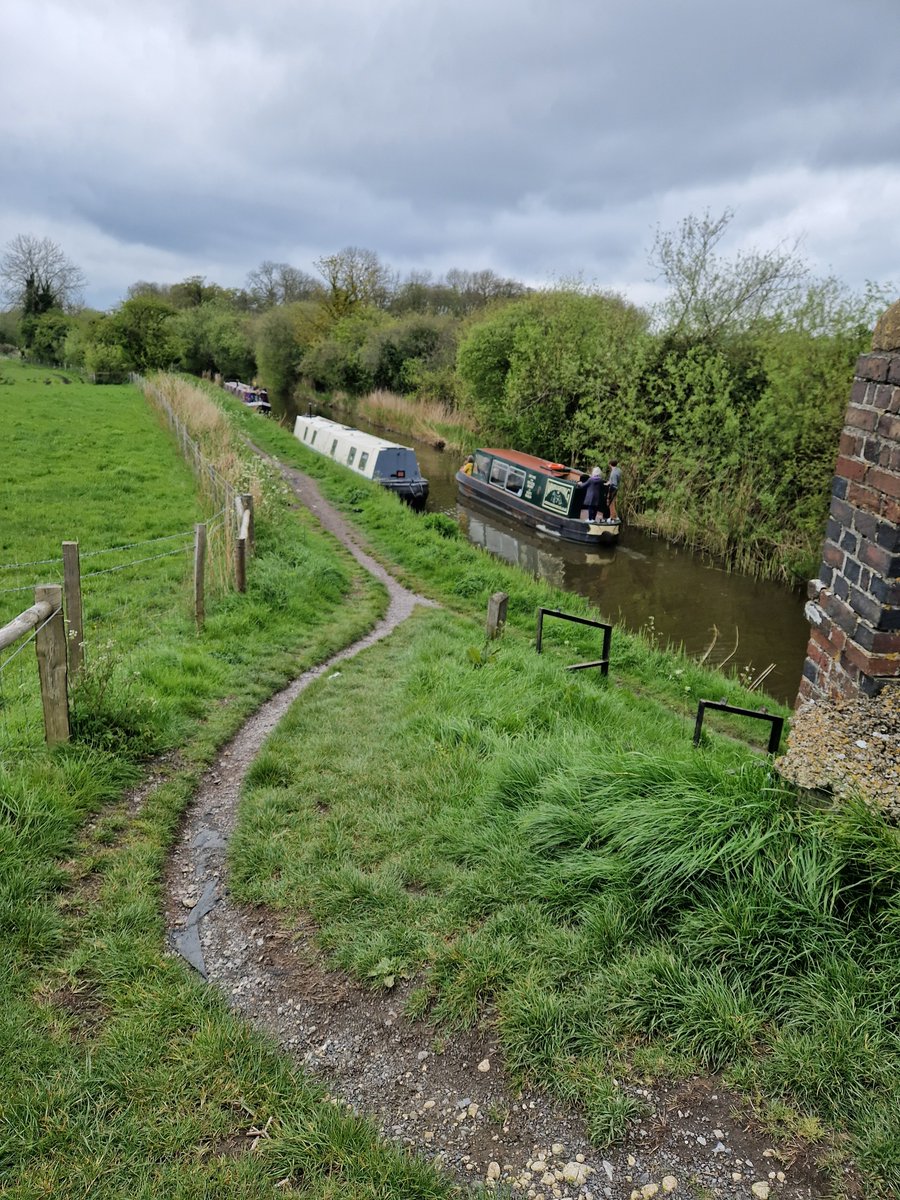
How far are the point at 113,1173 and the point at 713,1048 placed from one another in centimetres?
211

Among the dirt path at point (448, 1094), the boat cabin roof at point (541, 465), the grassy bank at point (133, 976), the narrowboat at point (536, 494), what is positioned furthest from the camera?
the boat cabin roof at point (541, 465)

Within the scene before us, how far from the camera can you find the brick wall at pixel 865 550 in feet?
8.10

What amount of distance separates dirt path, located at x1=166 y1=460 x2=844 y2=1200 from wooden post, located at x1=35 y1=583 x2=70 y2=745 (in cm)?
139

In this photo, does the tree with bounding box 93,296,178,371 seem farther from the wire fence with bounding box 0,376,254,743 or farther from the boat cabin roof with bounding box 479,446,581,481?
the boat cabin roof with bounding box 479,446,581,481

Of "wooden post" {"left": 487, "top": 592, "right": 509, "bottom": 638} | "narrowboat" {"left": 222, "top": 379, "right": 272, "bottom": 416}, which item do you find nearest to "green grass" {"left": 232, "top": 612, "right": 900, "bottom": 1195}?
"wooden post" {"left": 487, "top": 592, "right": 509, "bottom": 638}

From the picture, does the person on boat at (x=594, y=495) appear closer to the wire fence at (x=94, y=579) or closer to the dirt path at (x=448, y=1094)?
the wire fence at (x=94, y=579)

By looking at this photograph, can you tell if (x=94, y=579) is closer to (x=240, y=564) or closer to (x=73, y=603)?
(x=240, y=564)

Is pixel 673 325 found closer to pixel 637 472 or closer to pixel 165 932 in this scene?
pixel 637 472

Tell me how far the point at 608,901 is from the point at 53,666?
3.72m

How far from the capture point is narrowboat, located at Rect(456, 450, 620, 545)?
57.8 ft

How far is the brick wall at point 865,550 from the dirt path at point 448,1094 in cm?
162

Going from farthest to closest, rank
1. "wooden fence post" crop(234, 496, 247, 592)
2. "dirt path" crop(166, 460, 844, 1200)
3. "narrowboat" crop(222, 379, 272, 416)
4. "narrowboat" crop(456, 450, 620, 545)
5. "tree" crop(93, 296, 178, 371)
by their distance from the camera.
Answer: "tree" crop(93, 296, 178, 371)
"narrowboat" crop(222, 379, 272, 416)
"narrowboat" crop(456, 450, 620, 545)
"wooden fence post" crop(234, 496, 247, 592)
"dirt path" crop(166, 460, 844, 1200)

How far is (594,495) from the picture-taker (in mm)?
17688

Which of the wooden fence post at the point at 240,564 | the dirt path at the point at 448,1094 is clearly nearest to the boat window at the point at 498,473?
the wooden fence post at the point at 240,564
